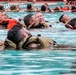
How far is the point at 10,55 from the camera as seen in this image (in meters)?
17.3

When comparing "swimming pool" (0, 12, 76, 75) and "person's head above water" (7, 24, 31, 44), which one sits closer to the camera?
"swimming pool" (0, 12, 76, 75)

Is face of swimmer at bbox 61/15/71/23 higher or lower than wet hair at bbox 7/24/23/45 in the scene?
lower

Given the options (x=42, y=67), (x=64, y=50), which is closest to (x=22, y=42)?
(x=64, y=50)

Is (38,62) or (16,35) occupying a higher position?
(38,62)

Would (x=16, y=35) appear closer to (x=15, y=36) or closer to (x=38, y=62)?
(x=15, y=36)

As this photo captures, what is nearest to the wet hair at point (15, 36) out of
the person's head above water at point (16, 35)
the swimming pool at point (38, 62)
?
the person's head above water at point (16, 35)

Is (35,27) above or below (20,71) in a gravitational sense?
below

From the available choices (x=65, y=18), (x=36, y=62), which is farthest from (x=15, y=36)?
(x=65, y=18)

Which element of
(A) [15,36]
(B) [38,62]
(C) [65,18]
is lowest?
(C) [65,18]

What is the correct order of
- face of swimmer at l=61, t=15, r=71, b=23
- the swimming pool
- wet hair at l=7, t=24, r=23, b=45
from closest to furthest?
the swimming pool → wet hair at l=7, t=24, r=23, b=45 → face of swimmer at l=61, t=15, r=71, b=23

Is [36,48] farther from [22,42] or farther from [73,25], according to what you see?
[73,25]

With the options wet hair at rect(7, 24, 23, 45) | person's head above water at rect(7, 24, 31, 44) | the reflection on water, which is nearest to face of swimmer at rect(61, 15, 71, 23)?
person's head above water at rect(7, 24, 31, 44)

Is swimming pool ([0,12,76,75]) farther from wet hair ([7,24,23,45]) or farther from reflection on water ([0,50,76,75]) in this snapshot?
wet hair ([7,24,23,45])

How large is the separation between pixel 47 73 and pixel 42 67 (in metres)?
1.09
